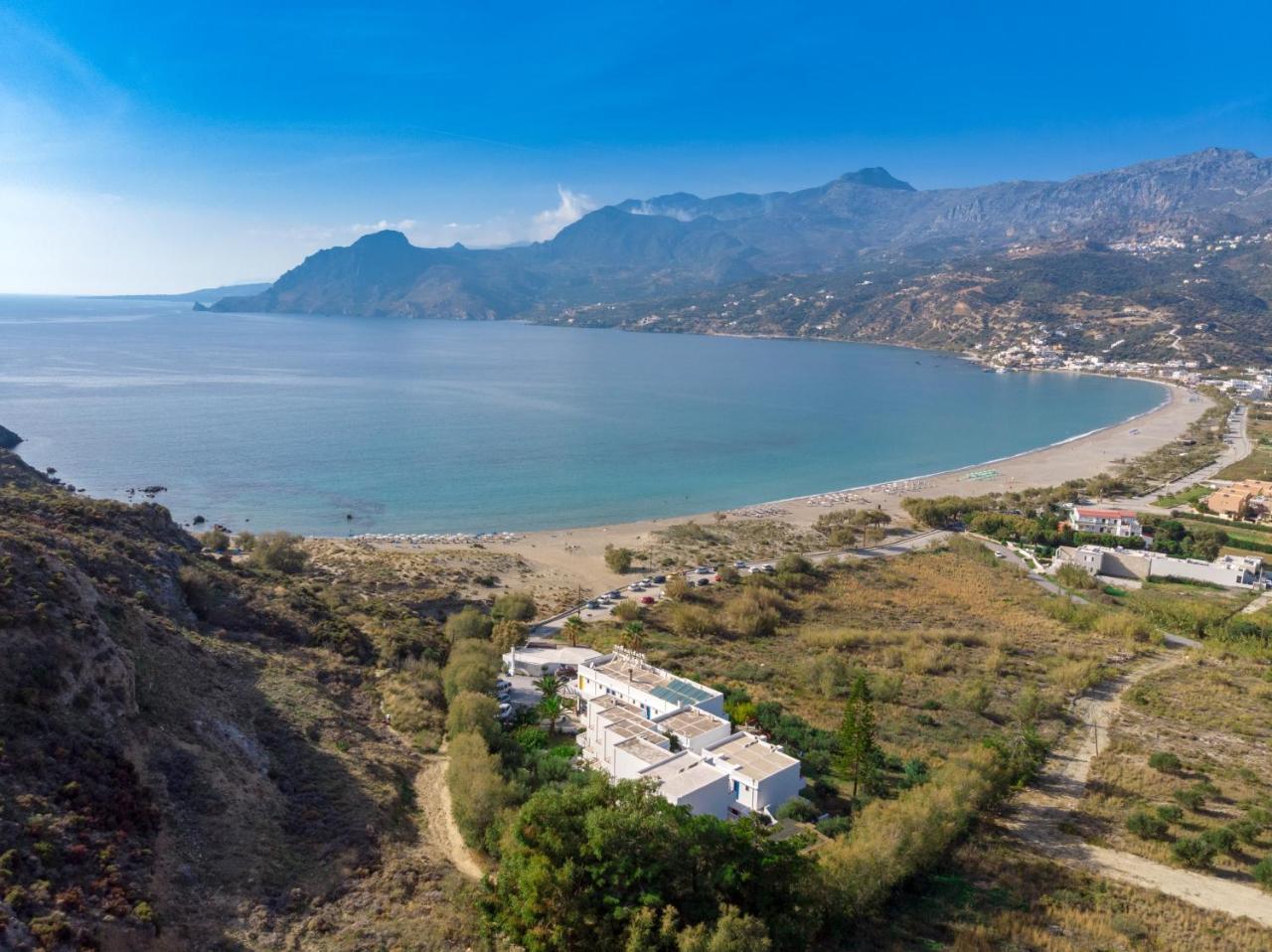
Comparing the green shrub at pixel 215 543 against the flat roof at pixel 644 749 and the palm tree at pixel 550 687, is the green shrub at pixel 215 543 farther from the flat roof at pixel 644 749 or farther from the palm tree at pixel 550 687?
the flat roof at pixel 644 749

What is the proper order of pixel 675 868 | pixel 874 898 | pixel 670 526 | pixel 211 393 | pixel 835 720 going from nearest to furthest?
pixel 675 868 → pixel 874 898 → pixel 835 720 → pixel 670 526 → pixel 211 393

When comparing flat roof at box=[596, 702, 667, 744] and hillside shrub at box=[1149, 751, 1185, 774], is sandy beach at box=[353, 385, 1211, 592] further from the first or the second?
hillside shrub at box=[1149, 751, 1185, 774]

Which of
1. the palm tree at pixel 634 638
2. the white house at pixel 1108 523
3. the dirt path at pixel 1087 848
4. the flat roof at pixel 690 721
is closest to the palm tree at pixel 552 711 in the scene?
the flat roof at pixel 690 721

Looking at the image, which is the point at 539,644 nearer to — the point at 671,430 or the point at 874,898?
the point at 874,898

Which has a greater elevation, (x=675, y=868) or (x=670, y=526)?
(x=675, y=868)

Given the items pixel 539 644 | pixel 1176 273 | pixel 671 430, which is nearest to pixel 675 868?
pixel 539 644

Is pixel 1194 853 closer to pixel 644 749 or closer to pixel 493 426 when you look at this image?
pixel 644 749

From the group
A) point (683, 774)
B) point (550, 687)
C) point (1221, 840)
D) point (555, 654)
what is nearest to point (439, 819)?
point (683, 774)
